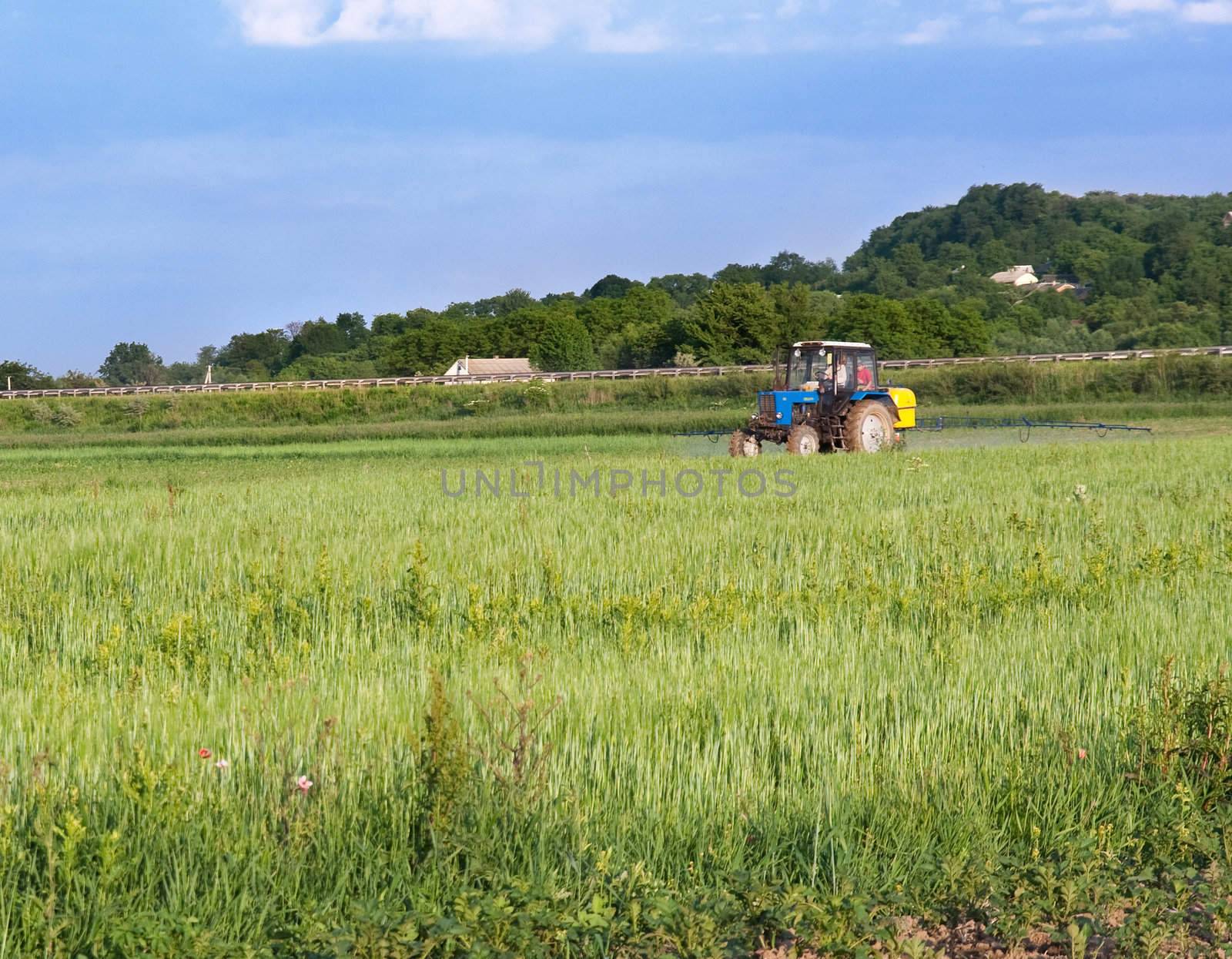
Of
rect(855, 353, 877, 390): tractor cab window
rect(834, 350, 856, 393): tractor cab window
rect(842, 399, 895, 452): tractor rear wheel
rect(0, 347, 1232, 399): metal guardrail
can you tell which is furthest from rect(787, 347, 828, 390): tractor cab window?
rect(0, 347, 1232, 399): metal guardrail

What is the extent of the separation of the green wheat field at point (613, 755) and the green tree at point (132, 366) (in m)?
176

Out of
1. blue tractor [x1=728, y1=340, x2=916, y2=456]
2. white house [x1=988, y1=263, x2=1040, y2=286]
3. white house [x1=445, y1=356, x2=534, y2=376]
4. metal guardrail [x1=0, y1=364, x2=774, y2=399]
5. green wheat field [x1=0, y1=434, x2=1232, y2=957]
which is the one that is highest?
white house [x1=988, y1=263, x2=1040, y2=286]

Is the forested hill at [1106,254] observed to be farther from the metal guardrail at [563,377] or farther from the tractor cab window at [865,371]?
the tractor cab window at [865,371]

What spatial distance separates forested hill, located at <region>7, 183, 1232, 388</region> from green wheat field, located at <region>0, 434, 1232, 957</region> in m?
70.9

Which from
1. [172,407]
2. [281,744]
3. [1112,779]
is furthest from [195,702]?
[172,407]

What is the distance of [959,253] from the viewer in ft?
616

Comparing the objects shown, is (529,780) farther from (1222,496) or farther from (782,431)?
(782,431)

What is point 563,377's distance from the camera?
2783 inches

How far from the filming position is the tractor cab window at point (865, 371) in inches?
1027

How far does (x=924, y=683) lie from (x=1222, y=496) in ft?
34.2

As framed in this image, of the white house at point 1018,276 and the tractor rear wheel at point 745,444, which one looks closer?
the tractor rear wheel at point 745,444

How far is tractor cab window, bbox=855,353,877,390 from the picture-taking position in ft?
85.6

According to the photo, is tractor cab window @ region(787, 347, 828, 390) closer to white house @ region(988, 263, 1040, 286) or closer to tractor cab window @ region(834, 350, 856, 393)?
tractor cab window @ region(834, 350, 856, 393)

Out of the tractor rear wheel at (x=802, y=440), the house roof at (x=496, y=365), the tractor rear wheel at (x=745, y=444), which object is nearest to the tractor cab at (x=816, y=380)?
the tractor rear wheel at (x=745, y=444)
